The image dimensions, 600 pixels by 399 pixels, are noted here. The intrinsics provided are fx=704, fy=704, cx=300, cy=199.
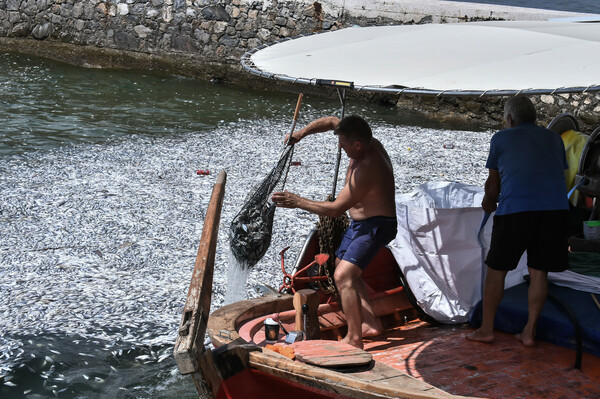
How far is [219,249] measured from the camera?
26.7 feet

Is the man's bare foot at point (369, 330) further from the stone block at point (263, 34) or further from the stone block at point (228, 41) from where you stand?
the stone block at point (228, 41)

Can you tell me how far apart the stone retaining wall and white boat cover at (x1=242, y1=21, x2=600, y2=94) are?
32.2 ft

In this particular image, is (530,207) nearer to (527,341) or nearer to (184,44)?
(527,341)

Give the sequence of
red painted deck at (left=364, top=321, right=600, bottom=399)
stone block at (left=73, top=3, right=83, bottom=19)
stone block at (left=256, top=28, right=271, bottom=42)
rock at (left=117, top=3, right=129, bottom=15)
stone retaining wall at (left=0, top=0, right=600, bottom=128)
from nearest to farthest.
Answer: red painted deck at (left=364, top=321, right=600, bottom=399), stone retaining wall at (left=0, top=0, right=600, bottom=128), stone block at (left=256, top=28, right=271, bottom=42), rock at (left=117, top=3, right=129, bottom=15), stone block at (left=73, top=3, right=83, bottom=19)

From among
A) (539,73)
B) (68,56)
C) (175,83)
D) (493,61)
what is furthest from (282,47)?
(68,56)

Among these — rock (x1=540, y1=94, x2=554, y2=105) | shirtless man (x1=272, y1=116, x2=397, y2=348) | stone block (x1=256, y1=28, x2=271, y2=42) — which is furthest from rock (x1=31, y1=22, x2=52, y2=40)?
shirtless man (x1=272, y1=116, x2=397, y2=348)

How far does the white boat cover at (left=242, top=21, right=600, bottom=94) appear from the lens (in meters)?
4.88

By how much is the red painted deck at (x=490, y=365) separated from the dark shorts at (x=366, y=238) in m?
0.71

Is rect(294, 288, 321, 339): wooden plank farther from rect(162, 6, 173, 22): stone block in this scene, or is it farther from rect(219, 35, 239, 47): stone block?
rect(162, 6, 173, 22): stone block

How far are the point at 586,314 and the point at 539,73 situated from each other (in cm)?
170

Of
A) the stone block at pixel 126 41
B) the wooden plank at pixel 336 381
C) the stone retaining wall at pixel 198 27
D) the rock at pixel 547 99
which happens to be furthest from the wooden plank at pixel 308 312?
the stone block at pixel 126 41

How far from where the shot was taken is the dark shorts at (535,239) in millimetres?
4754

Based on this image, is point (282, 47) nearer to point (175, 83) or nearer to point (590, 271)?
point (590, 271)

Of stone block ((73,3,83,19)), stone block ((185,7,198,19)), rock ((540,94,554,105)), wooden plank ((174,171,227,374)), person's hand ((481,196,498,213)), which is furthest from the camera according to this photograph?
stone block ((73,3,83,19))
